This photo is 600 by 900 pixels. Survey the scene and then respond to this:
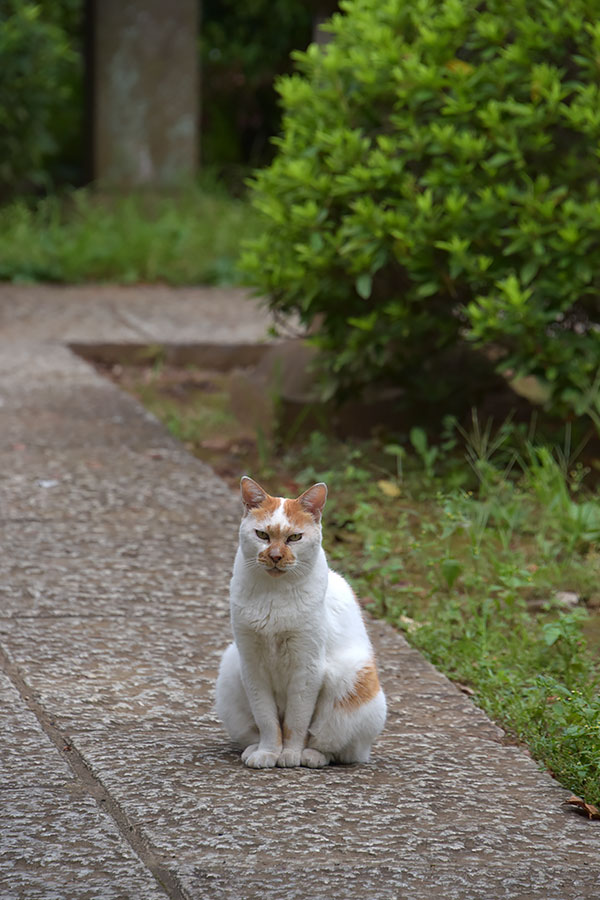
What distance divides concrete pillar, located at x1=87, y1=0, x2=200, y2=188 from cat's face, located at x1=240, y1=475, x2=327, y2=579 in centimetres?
852

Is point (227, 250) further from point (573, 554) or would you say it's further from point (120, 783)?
point (120, 783)

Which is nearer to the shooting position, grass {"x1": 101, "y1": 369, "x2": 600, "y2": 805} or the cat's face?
the cat's face

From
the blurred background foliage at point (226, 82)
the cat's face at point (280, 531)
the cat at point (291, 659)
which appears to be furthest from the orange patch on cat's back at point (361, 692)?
the blurred background foliage at point (226, 82)

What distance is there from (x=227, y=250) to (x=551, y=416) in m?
4.60

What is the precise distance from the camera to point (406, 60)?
517 cm

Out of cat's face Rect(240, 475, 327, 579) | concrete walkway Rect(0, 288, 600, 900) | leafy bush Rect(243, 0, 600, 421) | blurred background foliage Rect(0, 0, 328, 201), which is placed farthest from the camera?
blurred background foliage Rect(0, 0, 328, 201)

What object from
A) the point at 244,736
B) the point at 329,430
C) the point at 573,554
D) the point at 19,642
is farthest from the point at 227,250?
the point at 244,736

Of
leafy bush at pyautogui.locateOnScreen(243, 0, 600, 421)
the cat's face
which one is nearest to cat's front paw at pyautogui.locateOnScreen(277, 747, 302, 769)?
the cat's face

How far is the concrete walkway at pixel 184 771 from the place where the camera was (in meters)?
2.47

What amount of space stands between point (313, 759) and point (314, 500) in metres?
0.58

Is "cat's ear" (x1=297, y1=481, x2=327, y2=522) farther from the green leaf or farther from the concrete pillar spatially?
the concrete pillar

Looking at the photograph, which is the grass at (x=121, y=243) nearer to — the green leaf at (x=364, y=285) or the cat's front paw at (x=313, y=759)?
the green leaf at (x=364, y=285)

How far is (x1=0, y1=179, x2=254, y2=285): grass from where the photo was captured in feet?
30.5

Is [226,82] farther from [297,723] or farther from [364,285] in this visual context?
[297,723]
